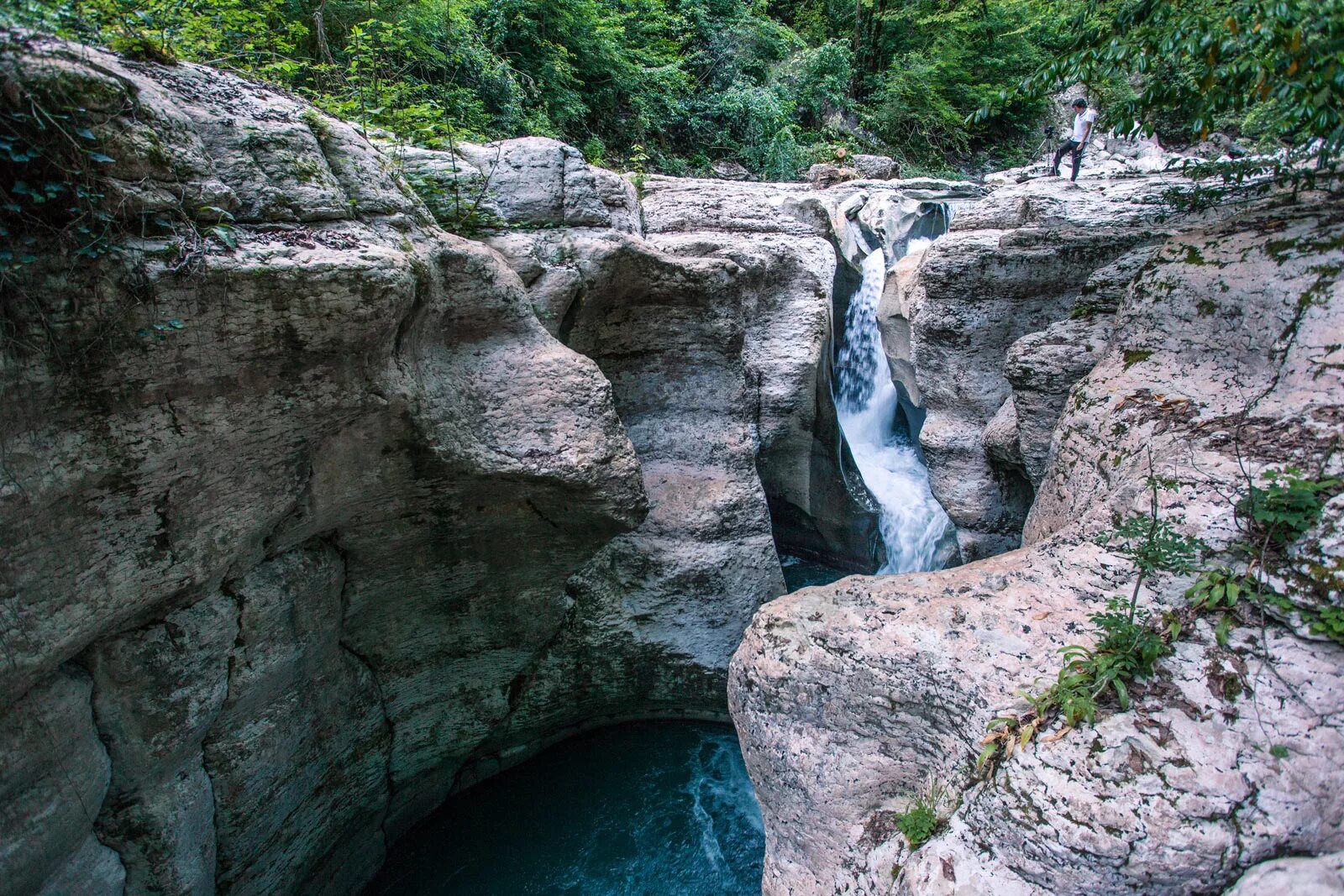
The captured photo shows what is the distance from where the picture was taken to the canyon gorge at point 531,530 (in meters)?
3.20

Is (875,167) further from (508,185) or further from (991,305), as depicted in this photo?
(508,185)

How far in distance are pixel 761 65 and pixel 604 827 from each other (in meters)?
17.1

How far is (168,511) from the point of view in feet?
13.3

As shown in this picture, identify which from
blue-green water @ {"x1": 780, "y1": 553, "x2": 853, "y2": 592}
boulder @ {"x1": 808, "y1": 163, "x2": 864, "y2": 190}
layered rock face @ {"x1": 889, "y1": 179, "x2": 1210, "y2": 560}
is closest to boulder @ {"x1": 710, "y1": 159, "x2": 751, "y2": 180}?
boulder @ {"x1": 808, "y1": 163, "x2": 864, "y2": 190}

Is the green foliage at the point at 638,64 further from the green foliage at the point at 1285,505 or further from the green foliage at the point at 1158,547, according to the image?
the green foliage at the point at 1285,505

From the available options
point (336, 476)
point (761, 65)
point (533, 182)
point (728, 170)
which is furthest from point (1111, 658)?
point (761, 65)

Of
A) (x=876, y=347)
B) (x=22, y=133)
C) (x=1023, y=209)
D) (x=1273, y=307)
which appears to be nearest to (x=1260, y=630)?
(x=1273, y=307)

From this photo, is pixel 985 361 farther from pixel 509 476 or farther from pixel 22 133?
pixel 22 133

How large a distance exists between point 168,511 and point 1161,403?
19.1 feet

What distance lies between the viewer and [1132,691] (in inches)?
128

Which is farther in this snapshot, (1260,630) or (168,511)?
(168,511)

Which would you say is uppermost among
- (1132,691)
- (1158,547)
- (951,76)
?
(951,76)

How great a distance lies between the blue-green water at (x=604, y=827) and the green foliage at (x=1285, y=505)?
4810 mm

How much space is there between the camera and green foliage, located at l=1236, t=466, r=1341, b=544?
10.6ft
